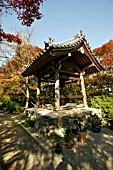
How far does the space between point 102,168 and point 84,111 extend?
3878 millimetres

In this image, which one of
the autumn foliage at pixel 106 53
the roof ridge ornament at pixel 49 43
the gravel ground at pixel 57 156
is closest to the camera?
the gravel ground at pixel 57 156

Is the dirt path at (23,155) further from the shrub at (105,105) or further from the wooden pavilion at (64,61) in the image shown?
the shrub at (105,105)

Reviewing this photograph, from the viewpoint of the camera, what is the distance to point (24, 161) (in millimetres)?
3783

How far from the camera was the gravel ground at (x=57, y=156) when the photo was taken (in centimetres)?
349

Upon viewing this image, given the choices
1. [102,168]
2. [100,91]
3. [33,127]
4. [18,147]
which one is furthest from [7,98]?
[102,168]

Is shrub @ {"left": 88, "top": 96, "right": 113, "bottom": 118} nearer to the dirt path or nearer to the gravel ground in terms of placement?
the gravel ground

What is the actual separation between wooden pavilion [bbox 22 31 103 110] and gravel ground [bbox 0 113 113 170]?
8.02 feet

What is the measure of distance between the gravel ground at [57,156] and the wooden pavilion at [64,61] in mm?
2443

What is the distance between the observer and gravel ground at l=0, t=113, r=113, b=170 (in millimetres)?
3490

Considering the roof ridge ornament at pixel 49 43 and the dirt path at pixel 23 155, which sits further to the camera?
the roof ridge ornament at pixel 49 43

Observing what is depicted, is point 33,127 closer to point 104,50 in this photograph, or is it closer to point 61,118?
point 61,118

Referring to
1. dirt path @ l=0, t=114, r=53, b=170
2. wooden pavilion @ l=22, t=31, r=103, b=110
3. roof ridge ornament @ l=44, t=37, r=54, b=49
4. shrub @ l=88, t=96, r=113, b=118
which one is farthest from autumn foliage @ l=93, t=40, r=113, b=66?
dirt path @ l=0, t=114, r=53, b=170

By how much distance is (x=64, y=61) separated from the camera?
761cm

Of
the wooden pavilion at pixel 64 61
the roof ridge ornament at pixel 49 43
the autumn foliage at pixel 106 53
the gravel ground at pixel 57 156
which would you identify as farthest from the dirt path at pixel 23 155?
the autumn foliage at pixel 106 53
